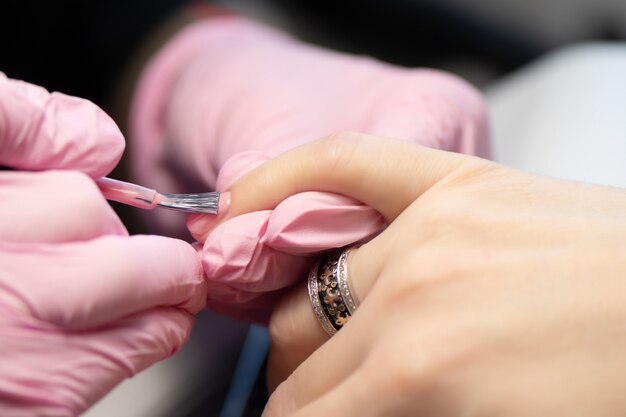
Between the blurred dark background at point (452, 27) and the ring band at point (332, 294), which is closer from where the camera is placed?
the ring band at point (332, 294)

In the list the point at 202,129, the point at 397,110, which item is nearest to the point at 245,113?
the point at 202,129

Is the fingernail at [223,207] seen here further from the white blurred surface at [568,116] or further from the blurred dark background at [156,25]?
the white blurred surface at [568,116]

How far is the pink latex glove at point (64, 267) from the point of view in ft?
1.28

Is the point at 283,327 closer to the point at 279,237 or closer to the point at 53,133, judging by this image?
the point at 279,237

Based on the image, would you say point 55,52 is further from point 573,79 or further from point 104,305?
point 573,79

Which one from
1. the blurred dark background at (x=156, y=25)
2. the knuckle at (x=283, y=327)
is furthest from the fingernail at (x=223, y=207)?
the blurred dark background at (x=156, y=25)

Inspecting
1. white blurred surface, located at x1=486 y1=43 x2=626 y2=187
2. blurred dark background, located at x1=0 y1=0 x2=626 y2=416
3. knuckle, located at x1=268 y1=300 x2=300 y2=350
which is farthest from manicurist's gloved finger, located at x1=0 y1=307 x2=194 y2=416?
blurred dark background, located at x1=0 y1=0 x2=626 y2=416

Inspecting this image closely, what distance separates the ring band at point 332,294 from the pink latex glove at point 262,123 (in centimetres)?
2

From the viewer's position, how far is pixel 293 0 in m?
1.46

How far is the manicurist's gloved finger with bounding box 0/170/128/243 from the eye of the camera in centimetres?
40

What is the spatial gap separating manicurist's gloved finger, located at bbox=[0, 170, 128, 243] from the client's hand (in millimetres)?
132

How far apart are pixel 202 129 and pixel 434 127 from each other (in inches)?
11.5

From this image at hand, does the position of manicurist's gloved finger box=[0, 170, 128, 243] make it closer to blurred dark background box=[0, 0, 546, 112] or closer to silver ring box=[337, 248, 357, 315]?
silver ring box=[337, 248, 357, 315]

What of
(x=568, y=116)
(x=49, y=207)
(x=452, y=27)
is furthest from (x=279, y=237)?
(x=452, y=27)
